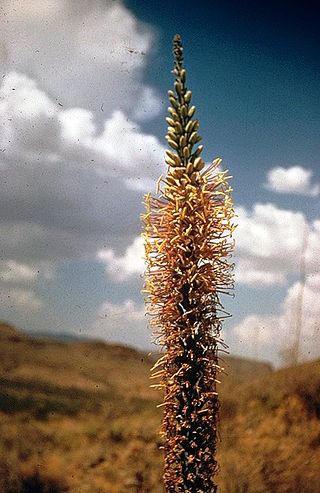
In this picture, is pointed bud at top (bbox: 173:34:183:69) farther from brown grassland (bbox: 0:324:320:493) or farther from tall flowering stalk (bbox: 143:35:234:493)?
brown grassland (bbox: 0:324:320:493)

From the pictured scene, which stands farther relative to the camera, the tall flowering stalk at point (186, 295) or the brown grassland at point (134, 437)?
the brown grassland at point (134, 437)

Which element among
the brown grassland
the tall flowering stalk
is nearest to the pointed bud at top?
the tall flowering stalk

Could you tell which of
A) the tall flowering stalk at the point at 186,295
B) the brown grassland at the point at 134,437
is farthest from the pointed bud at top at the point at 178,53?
the brown grassland at the point at 134,437

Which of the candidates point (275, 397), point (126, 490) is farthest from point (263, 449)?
point (126, 490)

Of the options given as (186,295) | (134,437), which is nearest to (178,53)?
(186,295)

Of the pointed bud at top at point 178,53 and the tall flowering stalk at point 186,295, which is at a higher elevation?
the pointed bud at top at point 178,53

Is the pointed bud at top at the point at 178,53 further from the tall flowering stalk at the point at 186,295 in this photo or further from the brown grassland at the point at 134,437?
the brown grassland at the point at 134,437

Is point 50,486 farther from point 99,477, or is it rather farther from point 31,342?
point 31,342

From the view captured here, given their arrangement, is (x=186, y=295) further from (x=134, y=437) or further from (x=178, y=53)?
(x=134, y=437)
